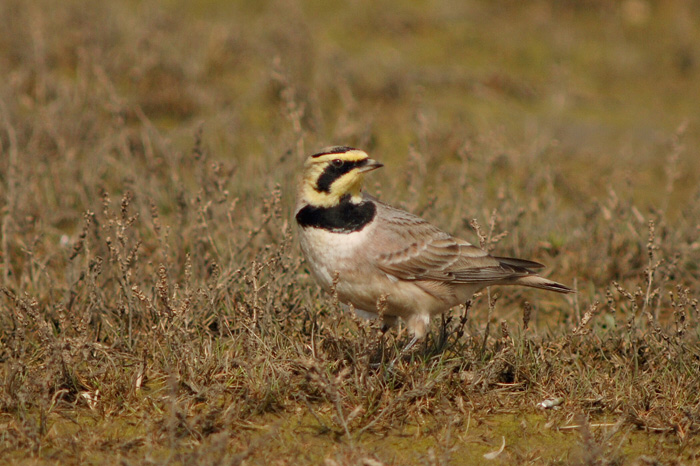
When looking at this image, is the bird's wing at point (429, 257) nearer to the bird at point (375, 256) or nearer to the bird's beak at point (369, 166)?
the bird at point (375, 256)

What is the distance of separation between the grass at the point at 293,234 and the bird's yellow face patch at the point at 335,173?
404 millimetres

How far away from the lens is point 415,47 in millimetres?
10484

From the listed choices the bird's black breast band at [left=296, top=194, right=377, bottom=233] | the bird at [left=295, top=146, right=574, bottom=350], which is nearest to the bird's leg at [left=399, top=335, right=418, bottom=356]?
the bird at [left=295, top=146, right=574, bottom=350]

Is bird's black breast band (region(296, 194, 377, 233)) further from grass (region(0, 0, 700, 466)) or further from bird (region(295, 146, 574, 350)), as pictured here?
grass (region(0, 0, 700, 466))

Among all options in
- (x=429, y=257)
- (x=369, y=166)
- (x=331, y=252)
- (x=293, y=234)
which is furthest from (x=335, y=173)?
(x=293, y=234)

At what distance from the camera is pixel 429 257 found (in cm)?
438

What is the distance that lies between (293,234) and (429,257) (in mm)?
1296

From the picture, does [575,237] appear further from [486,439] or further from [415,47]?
[415,47]

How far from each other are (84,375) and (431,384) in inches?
68.4

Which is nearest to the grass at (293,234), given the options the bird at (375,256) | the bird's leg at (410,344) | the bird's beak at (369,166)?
the bird's leg at (410,344)

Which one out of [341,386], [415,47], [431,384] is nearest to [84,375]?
[341,386]

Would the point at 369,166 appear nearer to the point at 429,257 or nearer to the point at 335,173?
the point at 335,173

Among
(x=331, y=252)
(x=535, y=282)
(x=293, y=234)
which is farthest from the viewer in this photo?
(x=293, y=234)

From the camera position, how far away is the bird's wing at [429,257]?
4.23m
